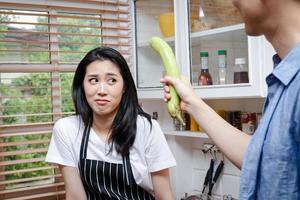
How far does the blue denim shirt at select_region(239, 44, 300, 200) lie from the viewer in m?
0.60

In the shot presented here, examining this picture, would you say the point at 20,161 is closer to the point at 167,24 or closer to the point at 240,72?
the point at 167,24

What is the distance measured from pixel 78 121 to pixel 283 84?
113 centimetres

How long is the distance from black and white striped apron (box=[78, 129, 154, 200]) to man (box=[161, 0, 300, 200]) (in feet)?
2.79

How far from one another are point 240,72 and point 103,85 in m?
0.58

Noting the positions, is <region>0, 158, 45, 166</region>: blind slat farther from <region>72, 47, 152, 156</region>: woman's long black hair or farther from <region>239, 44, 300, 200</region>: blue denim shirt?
<region>239, 44, 300, 200</region>: blue denim shirt

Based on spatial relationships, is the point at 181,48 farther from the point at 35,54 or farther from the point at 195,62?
the point at 35,54

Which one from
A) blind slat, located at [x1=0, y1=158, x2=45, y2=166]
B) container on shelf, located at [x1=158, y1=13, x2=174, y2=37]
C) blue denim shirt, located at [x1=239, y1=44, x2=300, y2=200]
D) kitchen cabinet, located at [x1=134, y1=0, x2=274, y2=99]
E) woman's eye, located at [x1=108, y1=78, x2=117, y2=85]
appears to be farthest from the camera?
container on shelf, located at [x1=158, y1=13, x2=174, y2=37]

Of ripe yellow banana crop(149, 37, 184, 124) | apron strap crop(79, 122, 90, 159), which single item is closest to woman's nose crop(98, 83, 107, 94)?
apron strap crop(79, 122, 90, 159)

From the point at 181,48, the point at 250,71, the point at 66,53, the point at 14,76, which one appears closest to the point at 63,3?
the point at 66,53

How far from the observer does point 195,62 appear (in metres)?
1.78

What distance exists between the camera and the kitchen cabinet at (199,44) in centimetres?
141

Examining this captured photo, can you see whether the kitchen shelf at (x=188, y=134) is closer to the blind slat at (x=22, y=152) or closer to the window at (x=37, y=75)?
the window at (x=37, y=75)

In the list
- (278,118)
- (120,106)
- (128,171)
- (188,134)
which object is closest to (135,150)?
(128,171)

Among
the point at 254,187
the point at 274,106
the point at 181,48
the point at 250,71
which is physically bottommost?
the point at 254,187
